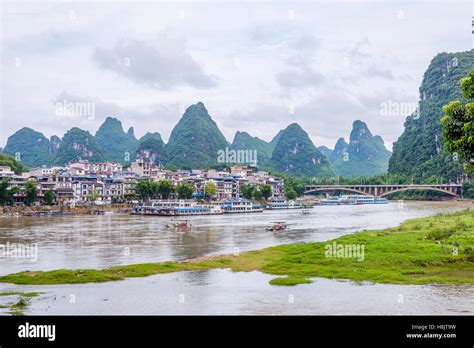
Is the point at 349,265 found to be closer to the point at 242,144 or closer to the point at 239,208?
the point at 239,208

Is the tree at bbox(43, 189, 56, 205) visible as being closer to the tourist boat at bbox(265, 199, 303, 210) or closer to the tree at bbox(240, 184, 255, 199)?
the tree at bbox(240, 184, 255, 199)

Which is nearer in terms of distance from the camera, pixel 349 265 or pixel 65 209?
pixel 349 265

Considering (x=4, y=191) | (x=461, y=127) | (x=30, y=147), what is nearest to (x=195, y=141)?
(x=30, y=147)

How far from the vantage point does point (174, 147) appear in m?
147

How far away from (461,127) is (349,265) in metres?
6.67

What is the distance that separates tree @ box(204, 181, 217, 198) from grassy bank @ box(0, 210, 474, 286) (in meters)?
57.0

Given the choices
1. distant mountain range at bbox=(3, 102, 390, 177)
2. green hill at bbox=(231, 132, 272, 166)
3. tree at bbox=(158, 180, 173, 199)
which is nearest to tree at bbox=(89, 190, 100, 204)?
tree at bbox=(158, 180, 173, 199)

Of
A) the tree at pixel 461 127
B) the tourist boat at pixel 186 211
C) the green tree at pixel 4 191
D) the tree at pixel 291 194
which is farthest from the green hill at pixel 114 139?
the tree at pixel 461 127

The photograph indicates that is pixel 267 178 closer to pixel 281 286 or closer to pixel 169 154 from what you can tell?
pixel 169 154

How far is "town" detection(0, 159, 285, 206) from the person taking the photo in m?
66.2

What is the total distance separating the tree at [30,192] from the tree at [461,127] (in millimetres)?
52392

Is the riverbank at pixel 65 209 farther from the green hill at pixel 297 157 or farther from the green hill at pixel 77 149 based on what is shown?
the green hill at pixel 297 157
